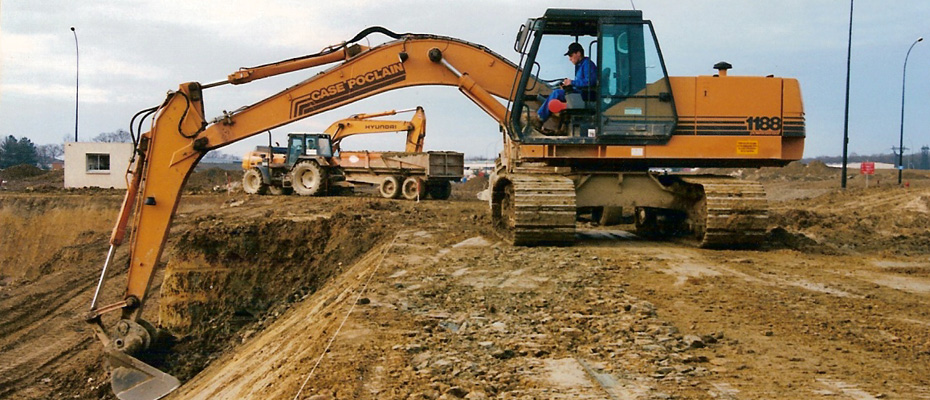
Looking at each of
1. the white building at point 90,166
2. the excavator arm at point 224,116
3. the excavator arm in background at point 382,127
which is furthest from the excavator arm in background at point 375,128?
the excavator arm at point 224,116

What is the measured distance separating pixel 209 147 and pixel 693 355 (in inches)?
298

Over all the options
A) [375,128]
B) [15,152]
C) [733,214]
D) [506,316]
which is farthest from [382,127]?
[15,152]

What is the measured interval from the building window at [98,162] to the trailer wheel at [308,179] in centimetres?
1490

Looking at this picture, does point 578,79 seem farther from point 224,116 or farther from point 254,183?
point 254,183

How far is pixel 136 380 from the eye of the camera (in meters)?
9.26

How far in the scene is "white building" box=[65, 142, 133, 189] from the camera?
118 ft

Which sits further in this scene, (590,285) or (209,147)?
(209,147)

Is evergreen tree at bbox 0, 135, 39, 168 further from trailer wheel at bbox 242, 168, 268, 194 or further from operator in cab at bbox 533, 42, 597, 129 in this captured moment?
operator in cab at bbox 533, 42, 597, 129

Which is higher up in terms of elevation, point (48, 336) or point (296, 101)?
point (296, 101)

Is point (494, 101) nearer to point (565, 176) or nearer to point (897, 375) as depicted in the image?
point (565, 176)

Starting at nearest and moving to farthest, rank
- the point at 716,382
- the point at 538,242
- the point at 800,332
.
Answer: the point at 716,382 < the point at 800,332 < the point at 538,242

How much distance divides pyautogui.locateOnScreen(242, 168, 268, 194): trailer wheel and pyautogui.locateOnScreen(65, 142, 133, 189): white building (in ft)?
35.0

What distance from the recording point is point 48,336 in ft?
50.4

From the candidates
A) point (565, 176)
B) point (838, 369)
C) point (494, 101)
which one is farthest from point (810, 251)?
point (838, 369)
